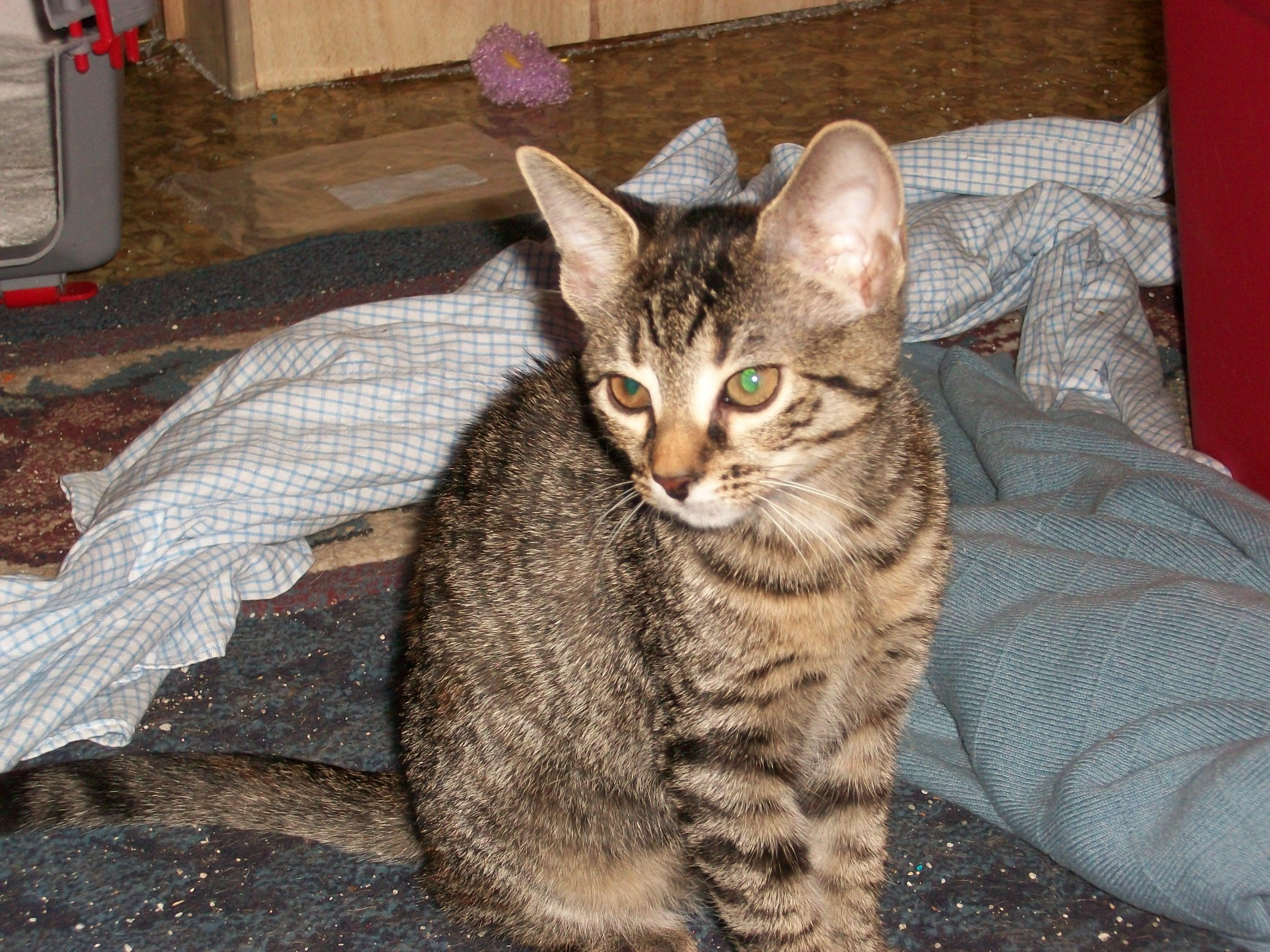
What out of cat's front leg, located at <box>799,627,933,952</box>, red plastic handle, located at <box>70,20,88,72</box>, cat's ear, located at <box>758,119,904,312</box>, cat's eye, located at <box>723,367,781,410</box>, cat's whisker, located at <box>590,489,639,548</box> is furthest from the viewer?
red plastic handle, located at <box>70,20,88,72</box>

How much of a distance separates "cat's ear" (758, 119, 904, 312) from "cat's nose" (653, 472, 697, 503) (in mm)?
300

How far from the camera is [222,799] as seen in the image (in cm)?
193

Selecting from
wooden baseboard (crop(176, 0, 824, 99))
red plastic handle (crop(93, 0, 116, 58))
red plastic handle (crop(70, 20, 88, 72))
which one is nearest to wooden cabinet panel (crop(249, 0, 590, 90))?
wooden baseboard (crop(176, 0, 824, 99))

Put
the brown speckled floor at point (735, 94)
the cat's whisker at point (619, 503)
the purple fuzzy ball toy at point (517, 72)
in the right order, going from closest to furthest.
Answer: the cat's whisker at point (619, 503) → the brown speckled floor at point (735, 94) → the purple fuzzy ball toy at point (517, 72)

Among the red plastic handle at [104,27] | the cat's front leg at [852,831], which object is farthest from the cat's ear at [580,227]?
the red plastic handle at [104,27]

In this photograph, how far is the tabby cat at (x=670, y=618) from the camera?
1.55m

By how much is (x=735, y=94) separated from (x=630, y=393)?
3314 mm

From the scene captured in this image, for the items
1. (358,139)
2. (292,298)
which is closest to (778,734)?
(292,298)

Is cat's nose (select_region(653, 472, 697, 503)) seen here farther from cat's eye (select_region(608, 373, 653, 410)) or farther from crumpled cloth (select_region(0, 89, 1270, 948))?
crumpled cloth (select_region(0, 89, 1270, 948))

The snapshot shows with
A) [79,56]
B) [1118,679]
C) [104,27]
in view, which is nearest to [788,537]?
[1118,679]

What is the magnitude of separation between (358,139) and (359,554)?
2.32 metres

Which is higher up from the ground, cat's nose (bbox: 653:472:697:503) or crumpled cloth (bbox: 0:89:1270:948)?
cat's nose (bbox: 653:472:697:503)

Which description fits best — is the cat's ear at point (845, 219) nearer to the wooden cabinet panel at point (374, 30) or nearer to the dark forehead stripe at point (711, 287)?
the dark forehead stripe at point (711, 287)

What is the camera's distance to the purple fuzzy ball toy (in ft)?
15.3
